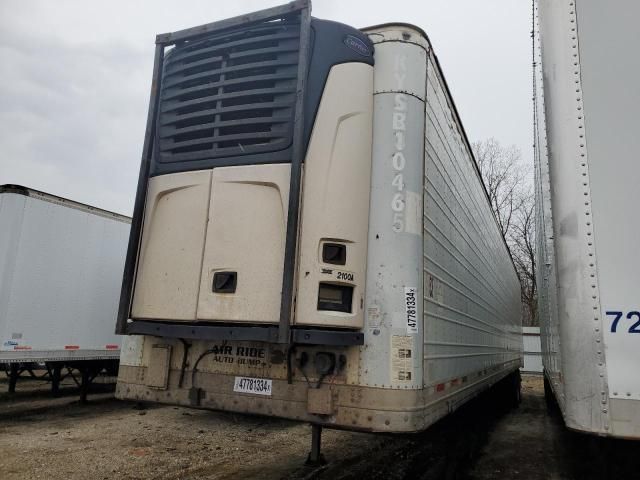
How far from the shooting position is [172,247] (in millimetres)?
3754

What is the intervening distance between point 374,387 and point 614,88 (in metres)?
2.18

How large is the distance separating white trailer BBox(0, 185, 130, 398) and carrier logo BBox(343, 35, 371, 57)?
19.8 feet

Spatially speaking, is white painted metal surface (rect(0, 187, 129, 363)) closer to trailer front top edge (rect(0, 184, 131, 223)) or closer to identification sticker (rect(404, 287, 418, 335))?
trailer front top edge (rect(0, 184, 131, 223))

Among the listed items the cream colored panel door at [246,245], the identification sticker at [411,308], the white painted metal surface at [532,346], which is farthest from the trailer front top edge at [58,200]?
the white painted metal surface at [532,346]

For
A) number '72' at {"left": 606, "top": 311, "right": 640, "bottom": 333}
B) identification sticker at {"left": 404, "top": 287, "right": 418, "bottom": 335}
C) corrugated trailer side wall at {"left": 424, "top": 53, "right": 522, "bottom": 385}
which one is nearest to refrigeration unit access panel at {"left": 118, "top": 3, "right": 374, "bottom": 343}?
identification sticker at {"left": 404, "top": 287, "right": 418, "bottom": 335}

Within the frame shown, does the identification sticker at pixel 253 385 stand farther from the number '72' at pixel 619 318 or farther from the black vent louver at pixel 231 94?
the number '72' at pixel 619 318

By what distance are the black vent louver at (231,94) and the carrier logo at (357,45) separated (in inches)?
14.6

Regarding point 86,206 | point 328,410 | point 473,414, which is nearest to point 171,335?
point 328,410

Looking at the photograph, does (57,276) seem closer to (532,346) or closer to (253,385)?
(253,385)

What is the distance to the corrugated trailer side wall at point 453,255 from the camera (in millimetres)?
3785

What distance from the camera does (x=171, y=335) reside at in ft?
11.6

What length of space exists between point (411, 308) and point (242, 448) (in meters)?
4.07

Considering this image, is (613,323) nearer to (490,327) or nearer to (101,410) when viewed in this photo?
(490,327)

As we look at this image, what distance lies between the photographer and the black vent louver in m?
3.64
